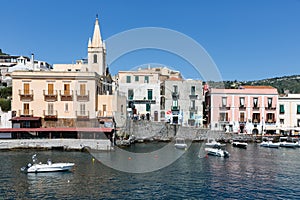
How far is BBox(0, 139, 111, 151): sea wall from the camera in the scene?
151ft

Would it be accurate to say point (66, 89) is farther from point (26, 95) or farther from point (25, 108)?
point (25, 108)

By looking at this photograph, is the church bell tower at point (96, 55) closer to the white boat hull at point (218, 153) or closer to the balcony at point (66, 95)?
the balcony at point (66, 95)

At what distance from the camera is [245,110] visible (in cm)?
6925

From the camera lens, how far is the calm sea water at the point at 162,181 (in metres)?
24.4

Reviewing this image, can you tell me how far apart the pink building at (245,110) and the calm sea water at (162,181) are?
30.3 meters

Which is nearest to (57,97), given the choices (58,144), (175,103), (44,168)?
(58,144)

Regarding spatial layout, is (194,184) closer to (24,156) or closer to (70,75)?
(24,156)

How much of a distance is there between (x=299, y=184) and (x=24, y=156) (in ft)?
90.9

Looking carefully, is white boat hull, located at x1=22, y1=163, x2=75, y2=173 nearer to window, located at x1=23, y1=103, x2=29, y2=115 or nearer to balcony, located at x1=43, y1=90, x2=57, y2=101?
balcony, located at x1=43, y1=90, x2=57, y2=101

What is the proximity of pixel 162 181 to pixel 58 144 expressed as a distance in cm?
2258

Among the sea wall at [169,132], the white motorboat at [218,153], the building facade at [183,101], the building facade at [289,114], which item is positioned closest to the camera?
the white motorboat at [218,153]

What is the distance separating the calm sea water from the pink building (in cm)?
3025

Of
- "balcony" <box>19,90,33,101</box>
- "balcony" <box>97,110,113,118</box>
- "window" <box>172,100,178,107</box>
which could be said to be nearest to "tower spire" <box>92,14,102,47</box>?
"balcony" <box>97,110,113,118</box>

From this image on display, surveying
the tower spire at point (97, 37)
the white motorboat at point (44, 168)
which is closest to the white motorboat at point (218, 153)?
the white motorboat at point (44, 168)
